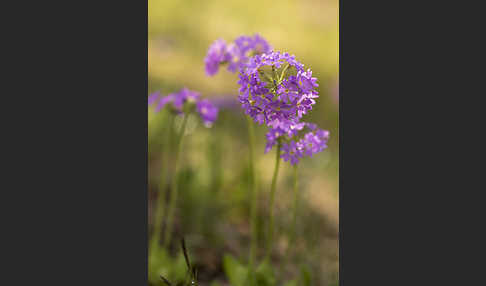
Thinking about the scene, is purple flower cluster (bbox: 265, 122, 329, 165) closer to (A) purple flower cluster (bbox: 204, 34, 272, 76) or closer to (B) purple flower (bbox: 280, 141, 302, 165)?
(B) purple flower (bbox: 280, 141, 302, 165)

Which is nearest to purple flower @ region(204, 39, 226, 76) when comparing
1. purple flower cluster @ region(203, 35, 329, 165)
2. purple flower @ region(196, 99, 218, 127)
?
purple flower @ region(196, 99, 218, 127)

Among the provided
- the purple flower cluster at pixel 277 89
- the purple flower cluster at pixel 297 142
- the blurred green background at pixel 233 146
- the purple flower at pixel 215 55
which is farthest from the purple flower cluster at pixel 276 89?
the purple flower at pixel 215 55

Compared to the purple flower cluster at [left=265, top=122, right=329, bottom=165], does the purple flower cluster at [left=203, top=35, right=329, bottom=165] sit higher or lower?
higher

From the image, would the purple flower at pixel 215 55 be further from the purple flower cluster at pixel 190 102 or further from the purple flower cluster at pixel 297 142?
the purple flower cluster at pixel 297 142

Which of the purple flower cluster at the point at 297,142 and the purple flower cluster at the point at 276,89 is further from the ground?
the purple flower cluster at the point at 276,89

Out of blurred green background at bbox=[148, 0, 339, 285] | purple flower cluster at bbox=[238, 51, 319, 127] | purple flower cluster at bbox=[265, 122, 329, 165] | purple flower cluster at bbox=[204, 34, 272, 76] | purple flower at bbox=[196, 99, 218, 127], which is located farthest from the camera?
blurred green background at bbox=[148, 0, 339, 285]

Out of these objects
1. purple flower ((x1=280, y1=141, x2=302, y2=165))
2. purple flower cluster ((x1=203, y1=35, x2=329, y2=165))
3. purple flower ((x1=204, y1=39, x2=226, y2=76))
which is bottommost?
purple flower ((x1=280, y1=141, x2=302, y2=165))

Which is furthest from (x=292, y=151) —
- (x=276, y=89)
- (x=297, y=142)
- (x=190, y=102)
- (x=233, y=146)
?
(x=233, y=146)
